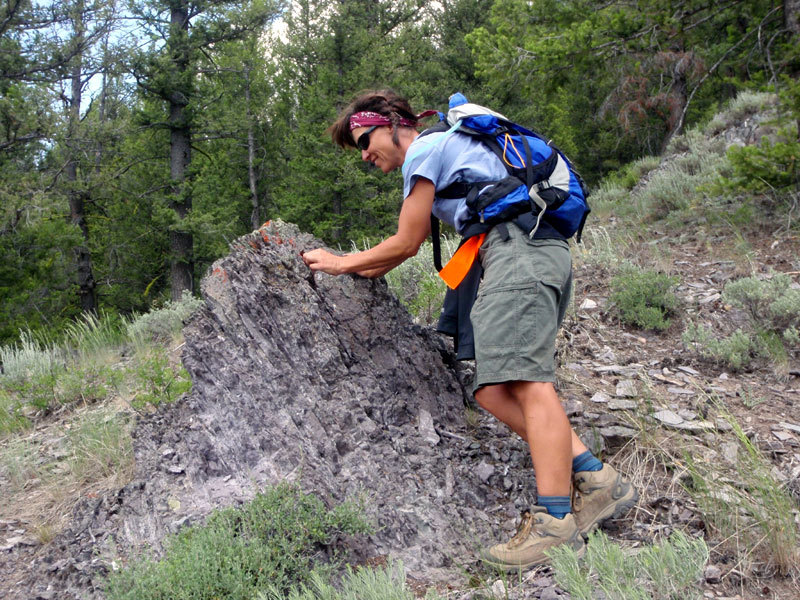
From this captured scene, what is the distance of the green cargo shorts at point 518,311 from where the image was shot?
2.82 metres

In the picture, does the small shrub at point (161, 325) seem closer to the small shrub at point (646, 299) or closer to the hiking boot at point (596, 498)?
the small shrub at point (646, 299)

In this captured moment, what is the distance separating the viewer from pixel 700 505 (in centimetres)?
303

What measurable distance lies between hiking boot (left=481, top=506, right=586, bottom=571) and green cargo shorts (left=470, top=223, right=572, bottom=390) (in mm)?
600

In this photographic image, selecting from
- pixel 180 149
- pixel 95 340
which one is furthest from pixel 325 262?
pixel 180 149

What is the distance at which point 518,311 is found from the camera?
284 centimetres

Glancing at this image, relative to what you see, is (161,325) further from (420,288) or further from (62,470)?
(420,288)

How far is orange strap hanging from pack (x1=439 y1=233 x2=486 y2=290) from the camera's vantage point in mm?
3061

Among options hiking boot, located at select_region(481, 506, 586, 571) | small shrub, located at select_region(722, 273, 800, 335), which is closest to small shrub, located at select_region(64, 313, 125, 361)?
hiking boot, located at select_region(481, 506, 586, 571)

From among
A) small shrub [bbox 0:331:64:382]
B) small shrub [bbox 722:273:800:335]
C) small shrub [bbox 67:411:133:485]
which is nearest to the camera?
small shrub [bbox 67:411:133:485]

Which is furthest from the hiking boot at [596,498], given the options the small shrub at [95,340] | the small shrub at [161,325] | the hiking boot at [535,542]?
the small shrub at [95,340]

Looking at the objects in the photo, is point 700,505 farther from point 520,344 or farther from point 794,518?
point 520,344

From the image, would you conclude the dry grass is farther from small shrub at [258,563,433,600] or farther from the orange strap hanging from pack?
the orange strap hanging from pack

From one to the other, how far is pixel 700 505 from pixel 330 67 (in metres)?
20.4

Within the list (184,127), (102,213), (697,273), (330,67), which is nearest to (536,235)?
(697,273)
